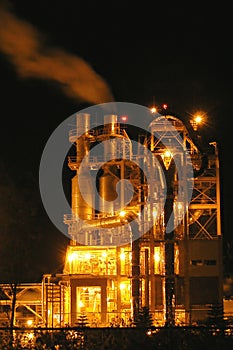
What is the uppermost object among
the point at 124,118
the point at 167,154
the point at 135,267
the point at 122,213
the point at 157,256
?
the point at 124,118

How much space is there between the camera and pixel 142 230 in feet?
109

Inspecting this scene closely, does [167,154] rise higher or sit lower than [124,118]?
lower

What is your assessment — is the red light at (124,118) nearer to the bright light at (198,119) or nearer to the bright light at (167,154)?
the bright light at (198,119)

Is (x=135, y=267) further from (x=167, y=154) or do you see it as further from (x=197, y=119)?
(x=197, y=119)

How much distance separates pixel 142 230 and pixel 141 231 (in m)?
0.07

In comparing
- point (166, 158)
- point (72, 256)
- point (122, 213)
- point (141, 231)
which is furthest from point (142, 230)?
point (72, 256)

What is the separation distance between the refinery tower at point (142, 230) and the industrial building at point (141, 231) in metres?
0.05

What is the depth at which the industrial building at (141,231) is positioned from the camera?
1288 inches

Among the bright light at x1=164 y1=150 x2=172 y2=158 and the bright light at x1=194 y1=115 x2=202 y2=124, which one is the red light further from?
the bright light at x1=164 y1=150 x2=172 y2=158

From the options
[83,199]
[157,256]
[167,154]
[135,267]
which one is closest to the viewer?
[135,267]

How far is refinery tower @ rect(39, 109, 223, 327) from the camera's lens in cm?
3269

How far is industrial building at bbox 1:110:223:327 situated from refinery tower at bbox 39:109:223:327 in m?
0.05

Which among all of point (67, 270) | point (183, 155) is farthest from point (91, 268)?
point (183, 155)

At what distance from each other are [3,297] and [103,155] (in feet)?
29.5
